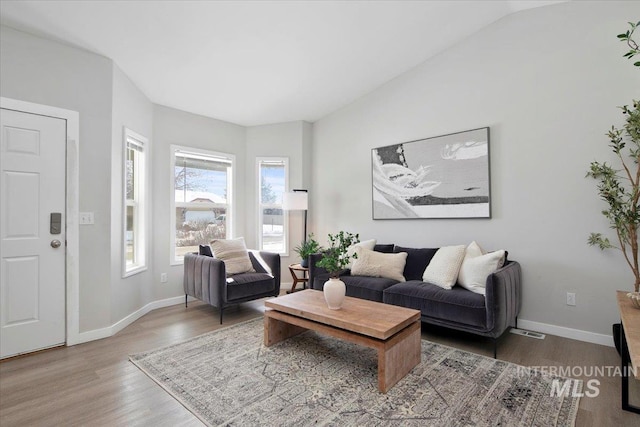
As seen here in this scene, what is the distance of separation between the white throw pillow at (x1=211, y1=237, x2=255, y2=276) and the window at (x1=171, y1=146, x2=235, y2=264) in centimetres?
71

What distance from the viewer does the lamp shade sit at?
4500mm

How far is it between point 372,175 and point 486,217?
1534 millimetres

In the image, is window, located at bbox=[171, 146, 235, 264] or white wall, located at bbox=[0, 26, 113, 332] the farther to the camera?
window, located at bbox=[171, 146, 235, 264]

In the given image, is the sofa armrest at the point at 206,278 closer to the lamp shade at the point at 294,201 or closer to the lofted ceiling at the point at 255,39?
the lamp shade at the point at 294,201

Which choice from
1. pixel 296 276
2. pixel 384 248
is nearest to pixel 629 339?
pixel 384 248

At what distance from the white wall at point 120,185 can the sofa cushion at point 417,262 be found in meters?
3.06

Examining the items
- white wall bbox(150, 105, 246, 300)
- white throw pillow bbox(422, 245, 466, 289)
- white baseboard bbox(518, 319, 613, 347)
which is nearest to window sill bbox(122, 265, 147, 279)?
white wall bbox(150, 105, 246, 300)

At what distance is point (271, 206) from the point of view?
196 inches

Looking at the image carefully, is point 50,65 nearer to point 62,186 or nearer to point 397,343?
point 62,186

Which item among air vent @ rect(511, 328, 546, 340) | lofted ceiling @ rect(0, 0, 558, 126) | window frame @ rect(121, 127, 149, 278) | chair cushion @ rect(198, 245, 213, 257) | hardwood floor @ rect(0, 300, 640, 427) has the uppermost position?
lofted ceiling @ rect(0, 0, 558, 126)

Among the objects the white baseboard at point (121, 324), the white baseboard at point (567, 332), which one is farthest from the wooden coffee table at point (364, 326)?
the white baseboard at point (121, 324)

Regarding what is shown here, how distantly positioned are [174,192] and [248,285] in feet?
5.56

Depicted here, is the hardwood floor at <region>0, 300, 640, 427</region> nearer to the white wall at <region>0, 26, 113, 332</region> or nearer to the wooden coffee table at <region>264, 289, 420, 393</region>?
the white wall at <region>0, 26, 113, 332</region>

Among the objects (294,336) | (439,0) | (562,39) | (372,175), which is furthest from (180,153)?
(562,39)
